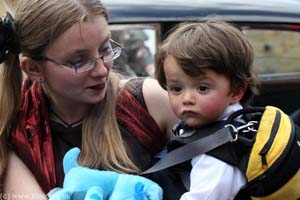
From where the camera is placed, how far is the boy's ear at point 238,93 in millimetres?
1995

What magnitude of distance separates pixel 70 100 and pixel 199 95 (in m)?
0.53

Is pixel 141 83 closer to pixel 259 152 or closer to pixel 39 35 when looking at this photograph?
pixel 39 35

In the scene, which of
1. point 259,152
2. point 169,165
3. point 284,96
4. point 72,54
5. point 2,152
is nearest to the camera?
point 259,152

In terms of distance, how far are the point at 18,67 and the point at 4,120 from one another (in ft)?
0.63

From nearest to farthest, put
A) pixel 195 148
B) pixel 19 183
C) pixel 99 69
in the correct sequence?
pixel 195 148
pixel 99 69
pixel 19 183

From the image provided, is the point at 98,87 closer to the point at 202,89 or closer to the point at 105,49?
the point at 105,49

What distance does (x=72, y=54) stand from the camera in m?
2.12

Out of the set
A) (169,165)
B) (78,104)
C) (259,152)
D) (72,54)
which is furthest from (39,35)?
(259,152)

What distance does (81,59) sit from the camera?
6.95 ft

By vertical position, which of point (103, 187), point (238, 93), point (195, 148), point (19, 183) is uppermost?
point (238, 93)

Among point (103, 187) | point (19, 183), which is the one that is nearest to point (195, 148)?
point (103, 187)

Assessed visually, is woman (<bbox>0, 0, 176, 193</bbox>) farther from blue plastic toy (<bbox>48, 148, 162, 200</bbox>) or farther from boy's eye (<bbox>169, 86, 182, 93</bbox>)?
boy's eye (<bbox>169, 86, 182, 93</bbox>)

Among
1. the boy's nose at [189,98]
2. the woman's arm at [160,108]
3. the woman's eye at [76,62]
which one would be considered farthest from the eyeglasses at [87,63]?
the boy's nose at [189,98]

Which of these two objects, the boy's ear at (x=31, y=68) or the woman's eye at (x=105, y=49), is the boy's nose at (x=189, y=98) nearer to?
the woman's eye at (x=105, y=49)
